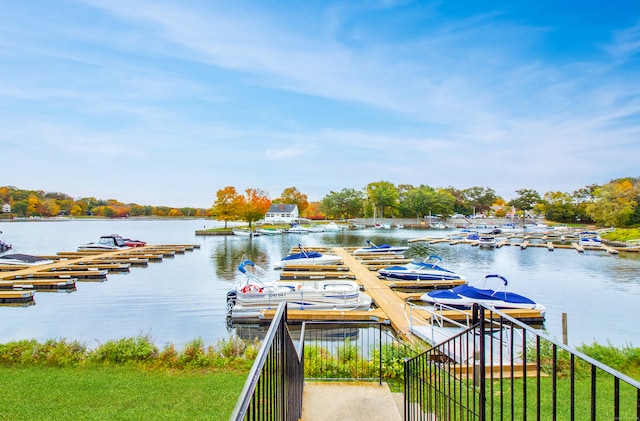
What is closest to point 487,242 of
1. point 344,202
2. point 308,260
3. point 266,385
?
point 308,260

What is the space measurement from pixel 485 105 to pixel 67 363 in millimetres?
45379

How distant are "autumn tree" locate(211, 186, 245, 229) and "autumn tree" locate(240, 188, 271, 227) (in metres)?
0.90

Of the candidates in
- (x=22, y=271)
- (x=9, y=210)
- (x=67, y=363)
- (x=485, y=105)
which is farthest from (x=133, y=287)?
(x=9, y=210)

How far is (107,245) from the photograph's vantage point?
35656 millimetres

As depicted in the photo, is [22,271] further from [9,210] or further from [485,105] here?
[9,210]

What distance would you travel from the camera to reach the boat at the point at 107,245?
34594 millimetres

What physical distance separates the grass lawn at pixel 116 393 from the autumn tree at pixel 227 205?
5651 cm

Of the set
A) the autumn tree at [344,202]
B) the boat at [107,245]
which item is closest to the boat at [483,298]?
the boat at [107,245]

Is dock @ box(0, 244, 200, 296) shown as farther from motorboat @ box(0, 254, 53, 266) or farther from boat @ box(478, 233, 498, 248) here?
boat @ box(478, 233, 498, 248)

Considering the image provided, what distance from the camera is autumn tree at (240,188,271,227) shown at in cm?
6450

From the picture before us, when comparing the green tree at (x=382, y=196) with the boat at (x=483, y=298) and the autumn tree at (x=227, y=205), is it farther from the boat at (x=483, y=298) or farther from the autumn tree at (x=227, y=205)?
the boat at (x=483, y=298)

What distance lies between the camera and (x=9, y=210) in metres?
109

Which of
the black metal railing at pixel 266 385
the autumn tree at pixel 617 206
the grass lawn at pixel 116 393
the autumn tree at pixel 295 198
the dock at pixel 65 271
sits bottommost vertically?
the dock at pixel 65 271

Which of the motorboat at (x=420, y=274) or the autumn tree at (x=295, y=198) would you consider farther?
the autumn tree at (x=295, y=198)
